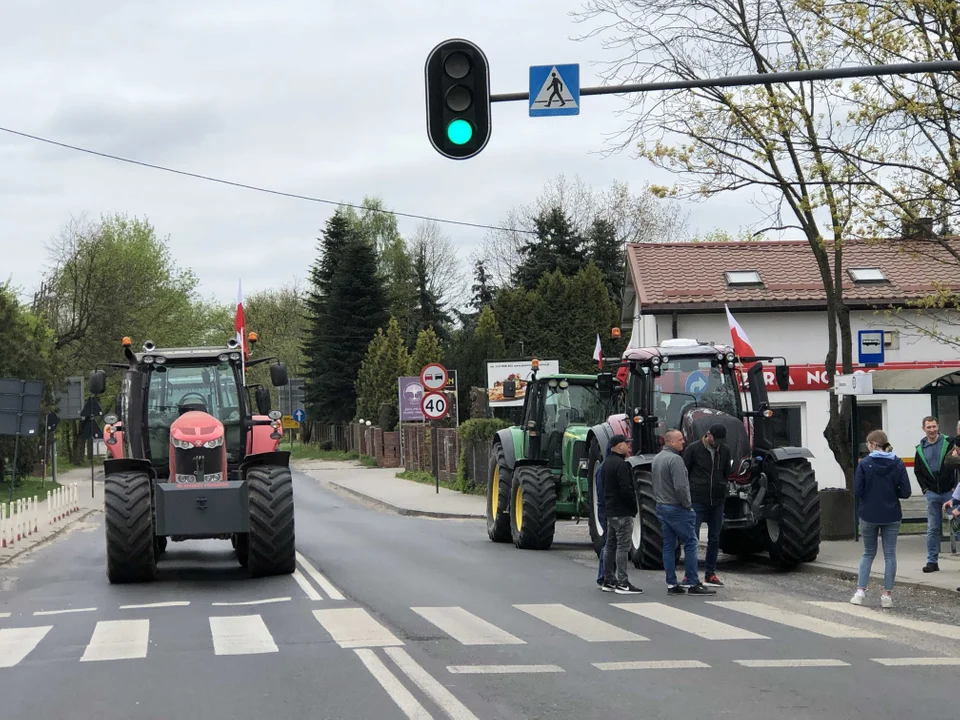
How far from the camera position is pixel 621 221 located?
235ft

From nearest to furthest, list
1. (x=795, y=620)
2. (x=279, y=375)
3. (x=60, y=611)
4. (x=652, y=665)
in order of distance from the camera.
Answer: (x=652, y=665) < (x=795, y=620) < (x=60, y=611) < (x=279, y=375)

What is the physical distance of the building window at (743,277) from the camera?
3431 cm

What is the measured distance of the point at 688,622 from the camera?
37.6 ft

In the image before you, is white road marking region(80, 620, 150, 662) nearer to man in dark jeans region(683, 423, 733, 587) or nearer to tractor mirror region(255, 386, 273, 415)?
tractor mirror region(255, 386, 273, 415)

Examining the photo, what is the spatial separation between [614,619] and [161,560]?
30.8 ft

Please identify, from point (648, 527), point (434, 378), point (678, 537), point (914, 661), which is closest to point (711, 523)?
point (648, 527)

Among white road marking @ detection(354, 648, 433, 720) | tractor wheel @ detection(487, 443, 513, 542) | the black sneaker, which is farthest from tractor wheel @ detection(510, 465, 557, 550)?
white road marking @ detection(354, 648, 433, 720)

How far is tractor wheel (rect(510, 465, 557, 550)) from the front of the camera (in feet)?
62.3

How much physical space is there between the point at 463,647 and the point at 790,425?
2401 centimetres

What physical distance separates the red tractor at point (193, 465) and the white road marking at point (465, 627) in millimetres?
3388

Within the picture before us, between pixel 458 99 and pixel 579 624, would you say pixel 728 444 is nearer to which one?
pixel 579 624

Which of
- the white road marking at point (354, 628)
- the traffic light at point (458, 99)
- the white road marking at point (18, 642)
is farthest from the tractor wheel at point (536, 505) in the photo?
the traffic light at point (458, 99)

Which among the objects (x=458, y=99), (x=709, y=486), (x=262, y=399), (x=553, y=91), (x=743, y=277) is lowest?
(x=709, y=486)

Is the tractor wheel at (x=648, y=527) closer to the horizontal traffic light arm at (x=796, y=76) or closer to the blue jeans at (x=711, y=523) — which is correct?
the blue jeans at (x=711, y=523)
